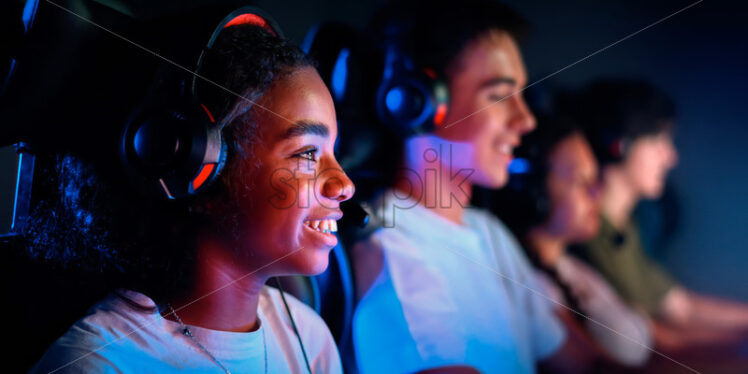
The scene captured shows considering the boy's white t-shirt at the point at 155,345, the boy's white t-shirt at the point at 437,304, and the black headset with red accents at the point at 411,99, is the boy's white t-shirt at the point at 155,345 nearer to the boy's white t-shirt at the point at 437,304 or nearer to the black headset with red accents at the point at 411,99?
the boy's white t-shirt at the point at 437,304

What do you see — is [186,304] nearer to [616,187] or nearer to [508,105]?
[508,105]

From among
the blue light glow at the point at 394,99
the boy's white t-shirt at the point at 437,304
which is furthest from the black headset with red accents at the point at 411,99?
the boy's white t-shirt at the point at 437,304

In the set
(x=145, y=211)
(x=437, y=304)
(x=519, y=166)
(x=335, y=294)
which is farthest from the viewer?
(x=519, y=166)

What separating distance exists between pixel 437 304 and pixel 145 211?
1.76ft

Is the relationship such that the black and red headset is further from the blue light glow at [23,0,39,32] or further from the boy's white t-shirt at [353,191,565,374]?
the boy's white t-shirt at [353,191,565,374]

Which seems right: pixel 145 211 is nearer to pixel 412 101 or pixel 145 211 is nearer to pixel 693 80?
pixel 412 101

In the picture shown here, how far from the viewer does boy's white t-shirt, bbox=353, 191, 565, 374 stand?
0.80 metres

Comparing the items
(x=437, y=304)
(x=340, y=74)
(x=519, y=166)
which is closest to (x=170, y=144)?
(x=340, y=74)

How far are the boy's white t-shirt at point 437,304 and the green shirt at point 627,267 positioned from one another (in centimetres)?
47

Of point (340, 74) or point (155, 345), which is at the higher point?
point (340, 74)

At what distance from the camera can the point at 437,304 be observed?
866 millimetres

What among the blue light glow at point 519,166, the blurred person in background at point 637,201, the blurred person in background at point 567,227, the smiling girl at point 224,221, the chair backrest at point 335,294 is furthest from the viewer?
the blurred person in background at point 637,201

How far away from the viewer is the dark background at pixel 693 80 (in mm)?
1357

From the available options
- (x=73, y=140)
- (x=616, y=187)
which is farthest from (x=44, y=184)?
(x=616, y=187)
